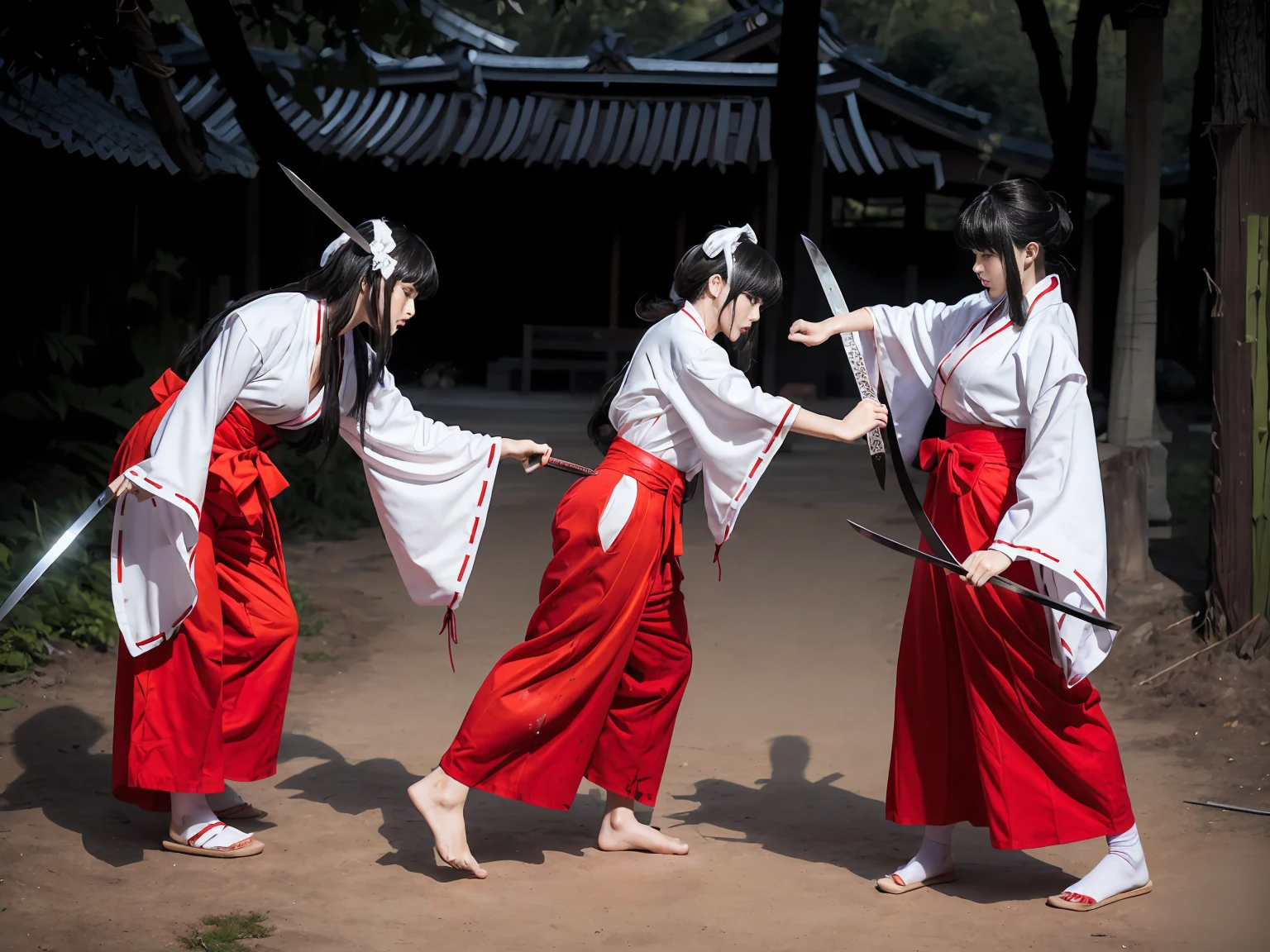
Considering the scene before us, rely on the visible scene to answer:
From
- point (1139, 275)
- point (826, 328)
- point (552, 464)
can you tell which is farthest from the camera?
point (1139, 275)

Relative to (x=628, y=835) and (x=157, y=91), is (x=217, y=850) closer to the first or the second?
(x=628, y=835)

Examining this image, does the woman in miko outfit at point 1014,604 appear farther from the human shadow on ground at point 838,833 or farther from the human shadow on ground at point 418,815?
the human shadow on ground at point 418,815

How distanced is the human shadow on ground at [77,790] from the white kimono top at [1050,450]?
8.06ft

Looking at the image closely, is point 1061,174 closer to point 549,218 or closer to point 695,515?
point 549,218

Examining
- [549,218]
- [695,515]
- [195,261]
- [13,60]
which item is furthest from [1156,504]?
[549,218]

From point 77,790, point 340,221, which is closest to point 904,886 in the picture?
point 340,221

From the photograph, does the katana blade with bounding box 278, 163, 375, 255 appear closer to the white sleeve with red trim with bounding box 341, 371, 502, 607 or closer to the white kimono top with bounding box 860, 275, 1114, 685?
the white sleeve with red trim with bounding box 341, 371, 502, 607

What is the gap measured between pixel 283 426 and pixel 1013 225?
2045 mm

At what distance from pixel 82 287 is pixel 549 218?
26.5ft

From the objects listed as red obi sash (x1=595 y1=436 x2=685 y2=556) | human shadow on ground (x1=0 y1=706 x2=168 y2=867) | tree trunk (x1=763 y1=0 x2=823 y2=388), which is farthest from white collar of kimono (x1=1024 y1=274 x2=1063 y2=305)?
tree trunk (x1=763 y1=0 x2=823 y2=388)

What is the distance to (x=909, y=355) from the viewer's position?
13.2 feet

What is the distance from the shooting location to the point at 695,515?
9102 mm

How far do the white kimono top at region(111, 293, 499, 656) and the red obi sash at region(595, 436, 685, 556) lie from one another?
43cm

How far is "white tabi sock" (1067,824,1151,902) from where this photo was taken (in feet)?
11.9
